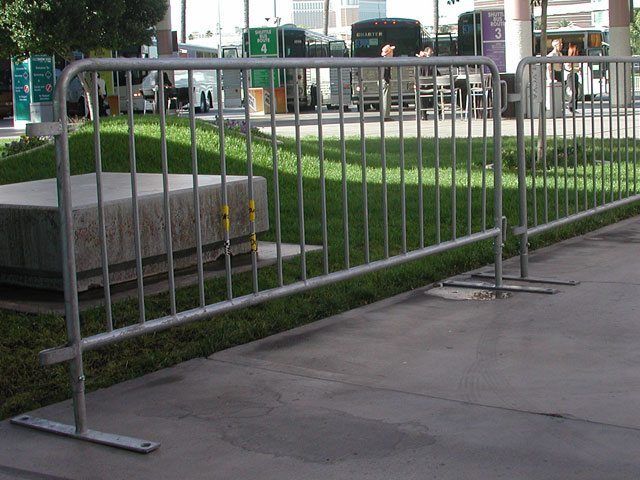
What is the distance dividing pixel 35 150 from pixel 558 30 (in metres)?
33.7

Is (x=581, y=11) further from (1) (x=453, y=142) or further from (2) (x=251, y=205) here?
(2) (x=251, y=205)

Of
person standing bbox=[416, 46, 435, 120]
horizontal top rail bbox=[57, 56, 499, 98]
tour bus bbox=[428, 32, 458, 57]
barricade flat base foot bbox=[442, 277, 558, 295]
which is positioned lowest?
barricade flat base foot bbox=[442, 277, 558, 295]

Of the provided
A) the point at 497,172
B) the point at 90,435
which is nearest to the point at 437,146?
the point at 497,172

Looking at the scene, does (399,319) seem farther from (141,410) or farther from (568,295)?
(141,410)

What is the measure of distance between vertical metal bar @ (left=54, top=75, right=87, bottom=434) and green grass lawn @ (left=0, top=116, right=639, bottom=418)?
0.51 meters

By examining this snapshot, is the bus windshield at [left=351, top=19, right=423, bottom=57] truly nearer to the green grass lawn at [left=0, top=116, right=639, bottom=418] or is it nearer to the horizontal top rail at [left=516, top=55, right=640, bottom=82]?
the green grass lawn at [left=0, top=116, right=639, bottom=418]

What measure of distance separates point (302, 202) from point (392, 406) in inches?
67.2

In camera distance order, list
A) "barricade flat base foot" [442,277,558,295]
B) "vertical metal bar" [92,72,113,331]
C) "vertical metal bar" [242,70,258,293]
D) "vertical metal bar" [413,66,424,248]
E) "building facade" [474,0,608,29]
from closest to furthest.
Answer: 1. "vertical metal bar" [92,72,113,331]
2. "vertical metal bar" [242,70,258,293]
3. "vertical metal bar" [413,66,424,248]
4. "barricade flat base foot" [442,277,558,295]
5. "building facade" [474,0,608,29]

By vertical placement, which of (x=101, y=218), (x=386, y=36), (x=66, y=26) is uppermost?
(x=386, y=36)

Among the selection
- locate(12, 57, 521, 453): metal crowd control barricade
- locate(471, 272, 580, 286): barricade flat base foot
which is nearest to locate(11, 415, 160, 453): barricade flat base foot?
locate(12, 57, 521, 453): metal crowd control barricade

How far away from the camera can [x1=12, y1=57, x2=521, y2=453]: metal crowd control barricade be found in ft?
13.9

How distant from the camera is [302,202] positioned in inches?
233

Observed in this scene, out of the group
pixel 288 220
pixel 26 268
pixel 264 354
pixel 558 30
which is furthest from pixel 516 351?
pixel 558 30

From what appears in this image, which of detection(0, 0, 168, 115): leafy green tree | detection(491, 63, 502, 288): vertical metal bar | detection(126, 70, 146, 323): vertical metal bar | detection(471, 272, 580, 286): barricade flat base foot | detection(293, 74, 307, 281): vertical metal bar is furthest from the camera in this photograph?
detection(0, 0, 168, 115): leafy green tree
